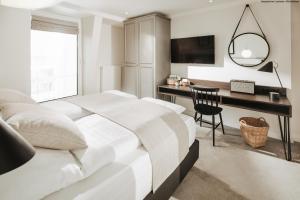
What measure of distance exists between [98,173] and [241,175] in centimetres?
171

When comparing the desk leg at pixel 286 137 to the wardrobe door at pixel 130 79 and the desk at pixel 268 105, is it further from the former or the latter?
the wardrobe door at pixel 130 79

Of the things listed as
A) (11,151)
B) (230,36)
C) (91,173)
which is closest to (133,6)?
(230,36)

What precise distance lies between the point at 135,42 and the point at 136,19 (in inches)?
19.7

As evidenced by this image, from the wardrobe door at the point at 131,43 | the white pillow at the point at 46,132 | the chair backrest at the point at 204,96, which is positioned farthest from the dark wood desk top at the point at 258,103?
the white pillow at the point at 46,132

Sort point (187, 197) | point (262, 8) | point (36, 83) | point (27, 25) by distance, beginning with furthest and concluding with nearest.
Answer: point (36, 83)
point (262, 8)
point (27, 25)
point (187, 197)

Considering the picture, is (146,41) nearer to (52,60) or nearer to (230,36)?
(230,36)

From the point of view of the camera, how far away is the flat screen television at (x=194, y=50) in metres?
3.85

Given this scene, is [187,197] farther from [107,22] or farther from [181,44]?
[107,22]

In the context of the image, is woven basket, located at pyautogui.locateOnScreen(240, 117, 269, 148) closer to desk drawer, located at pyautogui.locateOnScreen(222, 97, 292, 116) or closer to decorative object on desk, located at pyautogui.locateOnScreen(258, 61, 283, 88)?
desk drawer, located at pyautogui.locateOnScreen(222, 97, 292, 116)

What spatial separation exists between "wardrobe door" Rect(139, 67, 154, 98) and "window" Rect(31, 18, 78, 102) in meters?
1.53

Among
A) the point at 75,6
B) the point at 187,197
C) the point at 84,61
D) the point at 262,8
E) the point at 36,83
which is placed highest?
the point at 75,6

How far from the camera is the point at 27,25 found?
2727 millimetres

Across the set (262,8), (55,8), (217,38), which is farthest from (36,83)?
(262,8)

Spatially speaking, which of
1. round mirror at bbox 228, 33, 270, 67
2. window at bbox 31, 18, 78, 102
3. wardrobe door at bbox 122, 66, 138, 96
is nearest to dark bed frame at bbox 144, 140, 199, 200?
round mirror at bbox 228, 33, 270, 67
